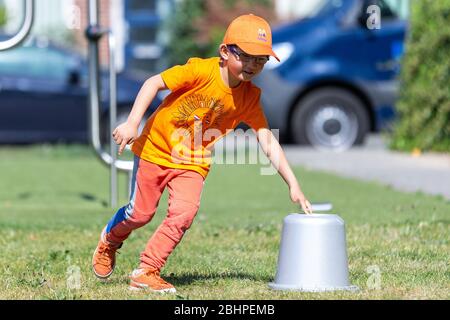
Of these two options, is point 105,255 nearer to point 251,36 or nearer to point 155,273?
point 155,273

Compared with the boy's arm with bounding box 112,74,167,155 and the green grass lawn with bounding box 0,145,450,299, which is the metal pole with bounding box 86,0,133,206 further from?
the boy's arm with bounding box 112,74,167,155

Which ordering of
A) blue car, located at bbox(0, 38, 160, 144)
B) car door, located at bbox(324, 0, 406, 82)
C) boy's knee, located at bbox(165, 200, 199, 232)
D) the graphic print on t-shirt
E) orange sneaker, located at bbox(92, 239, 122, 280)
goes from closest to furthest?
boy's knee, located at bbox(165, 200, 199, 232) → the graphic print on t-shirt → orange sneaker, located at bbox(92, 239, 122, 280) → car door, located at bbox(324, 0, 406, 82) → blue car, located at bbox(0, 38, 160, 144)

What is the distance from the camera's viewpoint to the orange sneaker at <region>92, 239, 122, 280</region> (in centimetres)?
632

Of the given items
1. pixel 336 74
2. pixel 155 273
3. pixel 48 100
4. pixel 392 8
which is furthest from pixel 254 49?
pixel 48 100

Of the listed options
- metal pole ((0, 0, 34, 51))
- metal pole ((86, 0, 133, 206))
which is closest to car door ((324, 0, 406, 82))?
metal pole ((86, 0, 133, 206))

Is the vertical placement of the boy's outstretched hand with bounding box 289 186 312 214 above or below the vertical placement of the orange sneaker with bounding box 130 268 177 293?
above

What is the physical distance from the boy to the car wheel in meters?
10.1

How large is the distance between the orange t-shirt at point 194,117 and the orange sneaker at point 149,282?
0.51 meters

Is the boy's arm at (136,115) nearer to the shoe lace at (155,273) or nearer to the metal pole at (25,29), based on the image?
the shoe lace at (155,273)

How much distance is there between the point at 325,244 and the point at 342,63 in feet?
33.9

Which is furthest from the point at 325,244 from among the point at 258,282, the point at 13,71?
the point at 13,71

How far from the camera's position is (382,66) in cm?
1611

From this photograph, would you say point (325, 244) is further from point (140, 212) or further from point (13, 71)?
point (13, 71)

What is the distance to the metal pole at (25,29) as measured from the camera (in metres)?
9.48
